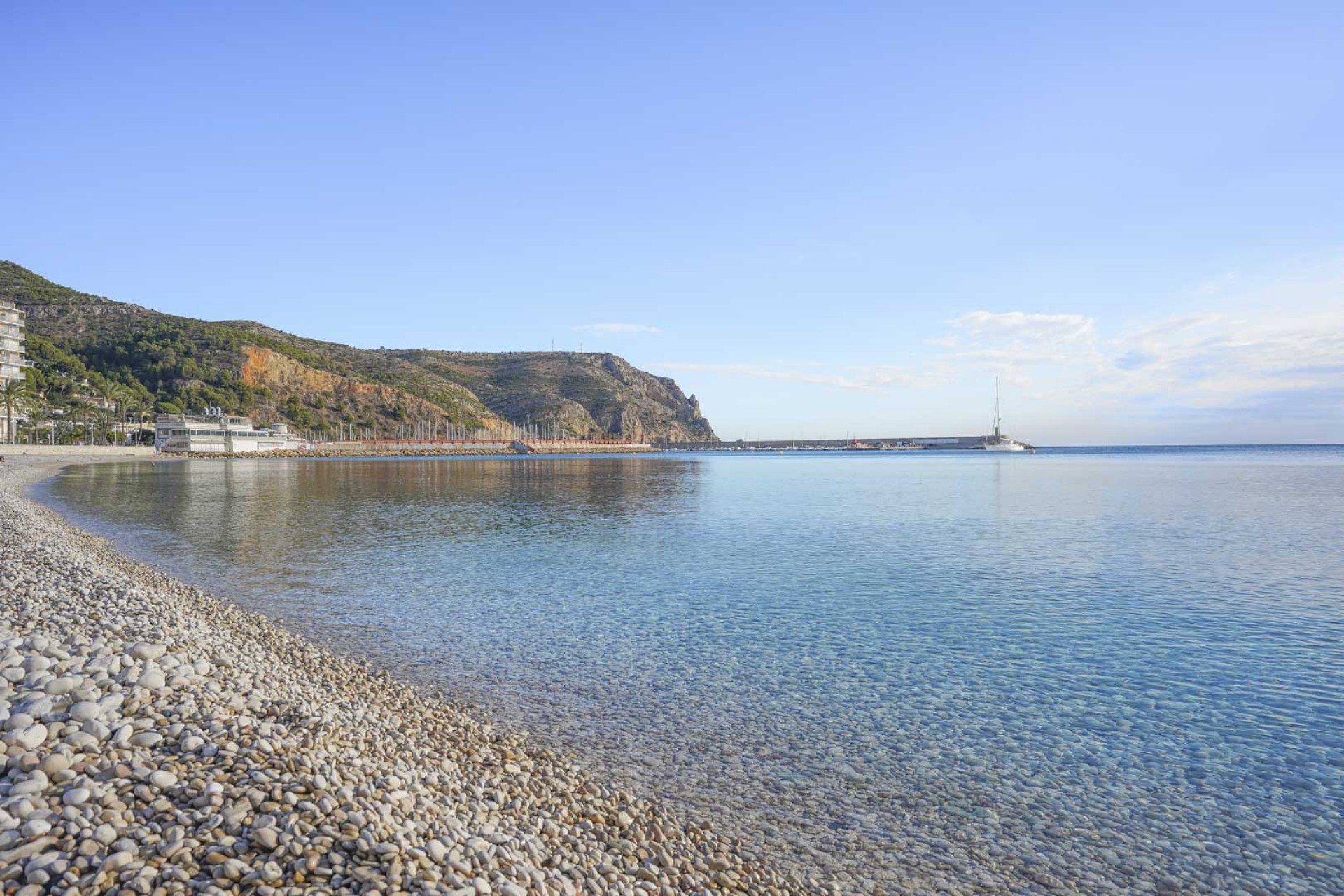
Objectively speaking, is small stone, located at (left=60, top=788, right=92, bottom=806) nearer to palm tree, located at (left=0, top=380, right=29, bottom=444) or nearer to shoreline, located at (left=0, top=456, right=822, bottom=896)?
shoreline, located at (left=0, top=456, right=822, bottom=896)

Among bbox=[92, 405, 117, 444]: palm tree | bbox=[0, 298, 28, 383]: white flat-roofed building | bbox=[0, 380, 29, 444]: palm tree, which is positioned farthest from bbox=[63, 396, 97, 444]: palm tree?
bbox=[0, 380, 29, 444]: palm tree

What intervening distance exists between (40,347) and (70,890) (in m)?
173

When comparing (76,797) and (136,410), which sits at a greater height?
(136,410)

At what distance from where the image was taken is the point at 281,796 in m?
5.48

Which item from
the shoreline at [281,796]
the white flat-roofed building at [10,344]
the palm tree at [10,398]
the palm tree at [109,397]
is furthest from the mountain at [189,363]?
the shoreline at [281,796]

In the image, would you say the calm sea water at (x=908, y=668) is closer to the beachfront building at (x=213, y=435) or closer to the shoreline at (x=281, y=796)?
the shoreline at (x=281, y=796)

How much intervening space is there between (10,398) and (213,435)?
→ 42334mm

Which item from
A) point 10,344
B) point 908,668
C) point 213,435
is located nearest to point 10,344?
point 10,344

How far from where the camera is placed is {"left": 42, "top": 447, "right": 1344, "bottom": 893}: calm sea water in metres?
7.17

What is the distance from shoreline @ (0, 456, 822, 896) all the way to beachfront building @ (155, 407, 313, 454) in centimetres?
14790

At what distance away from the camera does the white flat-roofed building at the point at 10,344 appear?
357ft

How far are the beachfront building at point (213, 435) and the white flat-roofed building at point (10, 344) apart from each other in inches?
980

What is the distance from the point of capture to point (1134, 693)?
11.1 m

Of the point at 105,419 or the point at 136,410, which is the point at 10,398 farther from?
the point at 136,410
